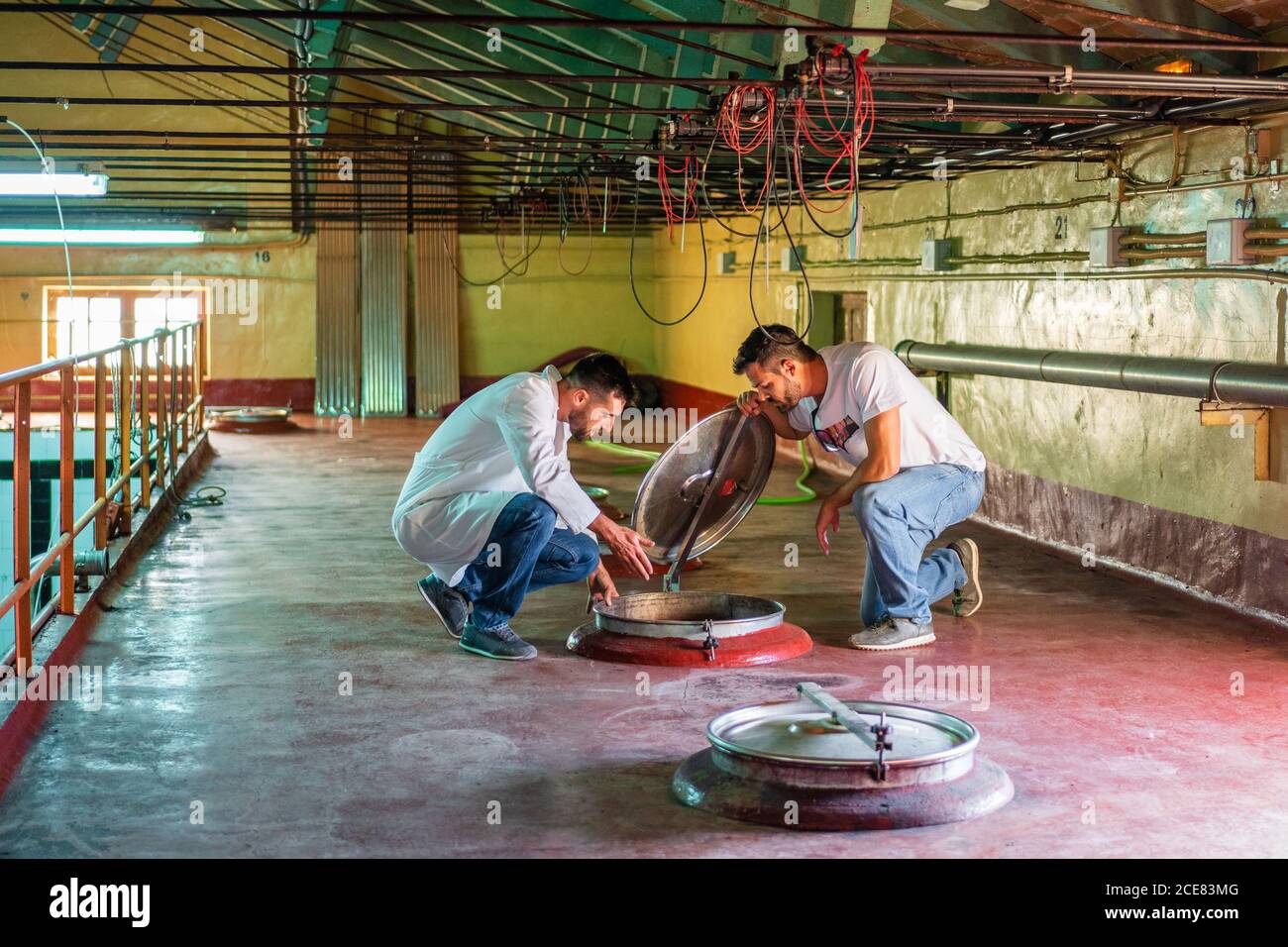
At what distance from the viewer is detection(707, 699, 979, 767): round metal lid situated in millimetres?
3979

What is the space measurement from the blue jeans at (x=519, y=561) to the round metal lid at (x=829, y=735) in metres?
1.62

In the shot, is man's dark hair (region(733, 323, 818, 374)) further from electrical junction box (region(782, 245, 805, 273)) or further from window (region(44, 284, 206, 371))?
window (region(44, 284, 206, 371))

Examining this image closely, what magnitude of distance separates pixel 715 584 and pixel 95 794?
163 inches

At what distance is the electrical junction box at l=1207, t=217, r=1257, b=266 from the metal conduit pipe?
1.61 feet

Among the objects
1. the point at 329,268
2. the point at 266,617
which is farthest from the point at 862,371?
the point at 329,268

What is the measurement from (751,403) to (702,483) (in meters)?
0.53

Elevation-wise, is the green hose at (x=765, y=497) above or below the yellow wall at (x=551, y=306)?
below

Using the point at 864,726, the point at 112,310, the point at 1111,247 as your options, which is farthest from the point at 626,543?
the point at 112,310

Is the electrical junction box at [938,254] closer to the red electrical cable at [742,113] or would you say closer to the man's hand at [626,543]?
the red electrical cable at [742,113]

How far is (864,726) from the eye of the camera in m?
4.08

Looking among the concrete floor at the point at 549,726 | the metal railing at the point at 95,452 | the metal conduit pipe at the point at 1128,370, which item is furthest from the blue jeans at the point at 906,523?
the metal railing at the point at 95,452

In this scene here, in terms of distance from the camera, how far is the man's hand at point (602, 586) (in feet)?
19.1

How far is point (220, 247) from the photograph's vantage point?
1994 cm

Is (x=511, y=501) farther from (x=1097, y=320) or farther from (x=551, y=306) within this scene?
(x=551, y=306)
